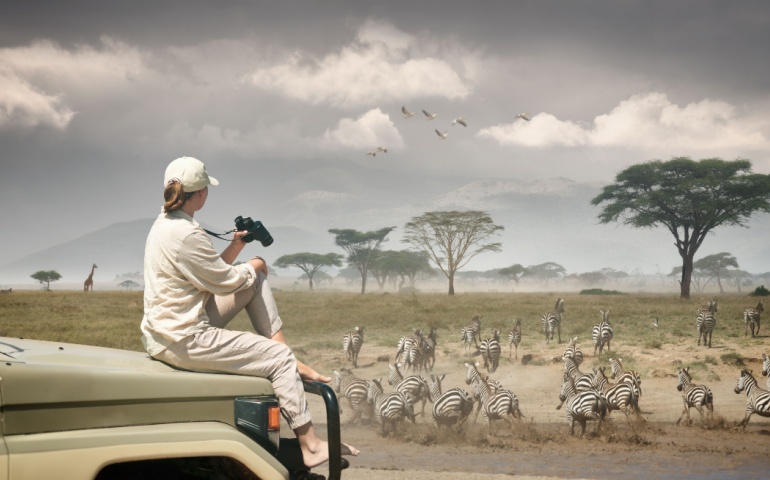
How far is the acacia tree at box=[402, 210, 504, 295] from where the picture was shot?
4888 cm

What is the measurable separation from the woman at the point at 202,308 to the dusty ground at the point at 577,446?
3.85 meters

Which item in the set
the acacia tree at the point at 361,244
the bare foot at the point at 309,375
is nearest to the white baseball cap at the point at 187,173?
the bare foot at the point at 309,375

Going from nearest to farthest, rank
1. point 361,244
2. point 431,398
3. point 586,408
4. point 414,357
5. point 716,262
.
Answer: point 586,408 → point 431,398 → point 414,357 → point 361,244 → point 716,262

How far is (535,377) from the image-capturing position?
46.6 feet

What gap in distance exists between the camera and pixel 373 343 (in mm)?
18766

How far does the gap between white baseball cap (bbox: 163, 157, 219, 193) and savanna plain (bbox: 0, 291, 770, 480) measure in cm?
420

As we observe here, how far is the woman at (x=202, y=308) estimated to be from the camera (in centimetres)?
293

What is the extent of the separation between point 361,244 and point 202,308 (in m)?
63.5

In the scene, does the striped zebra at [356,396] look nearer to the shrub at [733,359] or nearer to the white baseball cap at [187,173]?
the white baseball cap at [187,173]

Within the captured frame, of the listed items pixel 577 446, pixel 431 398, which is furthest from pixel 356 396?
pixel 577 446

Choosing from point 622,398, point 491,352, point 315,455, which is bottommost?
point 622,398

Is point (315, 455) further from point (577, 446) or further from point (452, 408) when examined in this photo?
point (577, 446)

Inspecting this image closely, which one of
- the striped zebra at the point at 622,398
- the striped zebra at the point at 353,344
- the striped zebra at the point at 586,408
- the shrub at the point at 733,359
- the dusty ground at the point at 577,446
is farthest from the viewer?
the striped zebra at the point at 353,344

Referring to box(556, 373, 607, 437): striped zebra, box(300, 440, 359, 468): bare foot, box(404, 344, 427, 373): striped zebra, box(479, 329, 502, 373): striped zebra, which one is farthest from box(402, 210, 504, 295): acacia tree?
box(300, 440, 359, 468): bare foot
